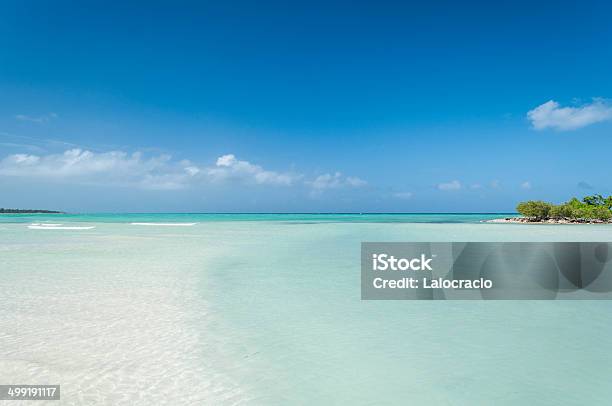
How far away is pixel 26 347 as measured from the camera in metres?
3.94

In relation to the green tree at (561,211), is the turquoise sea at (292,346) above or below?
below

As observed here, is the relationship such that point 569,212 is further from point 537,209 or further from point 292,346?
point 292,346

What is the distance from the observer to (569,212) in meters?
40.5

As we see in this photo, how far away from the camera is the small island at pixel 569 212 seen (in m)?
39.5

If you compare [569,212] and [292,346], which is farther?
[569,212]

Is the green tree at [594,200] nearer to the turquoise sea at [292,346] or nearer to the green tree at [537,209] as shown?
the green tree at [537,209]

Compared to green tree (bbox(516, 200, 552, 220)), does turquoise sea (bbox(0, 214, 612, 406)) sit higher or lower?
lower

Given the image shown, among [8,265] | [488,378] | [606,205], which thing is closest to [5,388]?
[488,378]

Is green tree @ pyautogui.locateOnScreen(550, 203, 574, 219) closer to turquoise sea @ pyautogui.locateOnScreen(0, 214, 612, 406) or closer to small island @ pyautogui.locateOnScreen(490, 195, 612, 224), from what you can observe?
small island @ pyautogui.locateOnScreen(490, 195, 612, 224)

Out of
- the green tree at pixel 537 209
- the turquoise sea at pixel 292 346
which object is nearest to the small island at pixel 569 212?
the green tree at pixel 537 209

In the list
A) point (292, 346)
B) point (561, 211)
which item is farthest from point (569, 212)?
point (292, 346)

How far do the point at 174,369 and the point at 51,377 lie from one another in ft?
3.21

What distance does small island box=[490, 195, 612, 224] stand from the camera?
39.5 metres

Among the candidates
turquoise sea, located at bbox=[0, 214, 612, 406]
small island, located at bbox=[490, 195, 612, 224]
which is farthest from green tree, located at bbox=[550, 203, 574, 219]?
turquoise sea, located at bbox=[0, 214, 612, 406]
